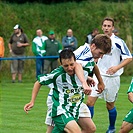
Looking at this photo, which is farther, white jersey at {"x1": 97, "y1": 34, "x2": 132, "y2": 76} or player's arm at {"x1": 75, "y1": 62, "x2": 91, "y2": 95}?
white jersey at {"x1": 97, "y1": 34, "x2": 132, "y2": 76}

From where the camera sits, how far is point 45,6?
31203 millimetres

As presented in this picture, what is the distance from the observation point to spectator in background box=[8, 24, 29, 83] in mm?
22922

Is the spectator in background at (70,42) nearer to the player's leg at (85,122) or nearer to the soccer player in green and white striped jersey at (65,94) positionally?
the player's leg at (85,122)

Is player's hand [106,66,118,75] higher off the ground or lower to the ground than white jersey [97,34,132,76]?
lower

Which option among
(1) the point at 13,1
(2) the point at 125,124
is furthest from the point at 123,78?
(2) the point at 125,124

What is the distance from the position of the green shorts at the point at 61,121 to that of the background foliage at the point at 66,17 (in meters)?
19.3

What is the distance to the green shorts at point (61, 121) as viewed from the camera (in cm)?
885

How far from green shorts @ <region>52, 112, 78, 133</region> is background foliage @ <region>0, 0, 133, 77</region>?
19.3m

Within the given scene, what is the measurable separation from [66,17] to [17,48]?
310 inches

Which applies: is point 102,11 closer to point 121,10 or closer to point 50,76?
point 121,10

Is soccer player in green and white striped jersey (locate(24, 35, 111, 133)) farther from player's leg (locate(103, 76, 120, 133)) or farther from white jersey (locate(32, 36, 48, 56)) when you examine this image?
white jersey (locate(32, 36, 48, 56))

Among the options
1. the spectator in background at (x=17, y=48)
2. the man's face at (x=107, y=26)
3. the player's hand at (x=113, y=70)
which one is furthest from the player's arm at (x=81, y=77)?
the spectator in background at (x=17, y=48)

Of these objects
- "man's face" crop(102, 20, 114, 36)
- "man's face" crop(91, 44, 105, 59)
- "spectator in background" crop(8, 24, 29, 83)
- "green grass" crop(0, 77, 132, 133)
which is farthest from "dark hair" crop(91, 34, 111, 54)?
"spectator in background" crop(8, 24, 29, 83)

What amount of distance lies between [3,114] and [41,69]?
10.1 metres
